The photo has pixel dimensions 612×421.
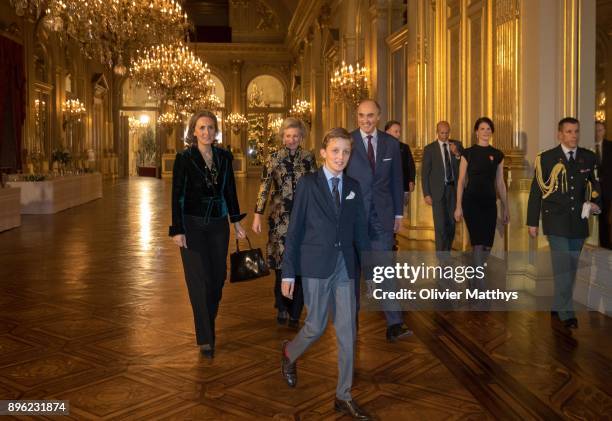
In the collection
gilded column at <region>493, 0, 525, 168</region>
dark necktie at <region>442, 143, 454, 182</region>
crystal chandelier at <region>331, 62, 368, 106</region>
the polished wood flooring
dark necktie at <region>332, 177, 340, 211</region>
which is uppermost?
crystal chandelier at <region>331, 62, 368, 106</region>

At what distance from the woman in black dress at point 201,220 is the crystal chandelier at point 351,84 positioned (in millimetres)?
9909

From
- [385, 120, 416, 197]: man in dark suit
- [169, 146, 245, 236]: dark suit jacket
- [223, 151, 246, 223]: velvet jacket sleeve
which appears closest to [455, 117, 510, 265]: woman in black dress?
[385, 120, 416, 197]: man in dark suit

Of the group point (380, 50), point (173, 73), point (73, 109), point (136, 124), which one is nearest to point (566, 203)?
point (380, 50)

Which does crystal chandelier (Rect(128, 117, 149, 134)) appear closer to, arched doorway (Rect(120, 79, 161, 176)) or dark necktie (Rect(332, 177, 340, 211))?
arched doorway (Rect(120, 79, 161, 176))

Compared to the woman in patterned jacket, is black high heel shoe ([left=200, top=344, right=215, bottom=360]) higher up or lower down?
lower down

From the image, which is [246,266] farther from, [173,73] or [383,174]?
[173,73]

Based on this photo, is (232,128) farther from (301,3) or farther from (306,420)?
(306,420)

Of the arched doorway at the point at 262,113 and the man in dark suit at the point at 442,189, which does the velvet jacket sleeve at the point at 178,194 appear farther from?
the arched doorway at the point at 262,113

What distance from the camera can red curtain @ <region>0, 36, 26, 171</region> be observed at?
60.6 ft

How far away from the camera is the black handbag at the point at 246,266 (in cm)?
462

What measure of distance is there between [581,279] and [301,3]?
62.9 ft

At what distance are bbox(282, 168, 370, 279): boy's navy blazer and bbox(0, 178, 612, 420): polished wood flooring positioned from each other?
2.34 ft

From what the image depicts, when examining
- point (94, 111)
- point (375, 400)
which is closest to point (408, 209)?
point (375, 400)

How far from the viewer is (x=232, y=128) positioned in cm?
3222
